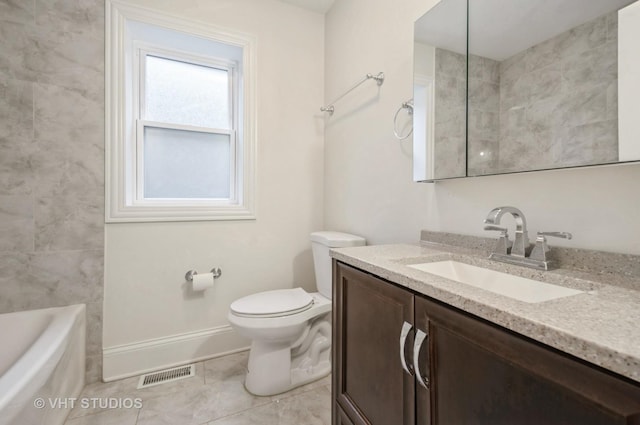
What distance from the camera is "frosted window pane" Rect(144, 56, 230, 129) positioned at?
1.94 m

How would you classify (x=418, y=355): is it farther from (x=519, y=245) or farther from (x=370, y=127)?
(x=370, y=127)

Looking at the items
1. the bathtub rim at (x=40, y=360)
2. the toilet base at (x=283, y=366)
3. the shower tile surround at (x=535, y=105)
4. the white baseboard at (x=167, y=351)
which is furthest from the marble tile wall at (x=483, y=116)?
the white baseboard at (x=167, y=351)

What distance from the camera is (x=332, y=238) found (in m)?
1.72

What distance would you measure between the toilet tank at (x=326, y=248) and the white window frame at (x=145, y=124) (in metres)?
0.54

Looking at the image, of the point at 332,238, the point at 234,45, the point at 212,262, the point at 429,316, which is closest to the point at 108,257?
the point at 212,262

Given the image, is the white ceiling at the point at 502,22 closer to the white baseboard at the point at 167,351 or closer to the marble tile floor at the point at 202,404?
the marble tile floor at the point at 202,404

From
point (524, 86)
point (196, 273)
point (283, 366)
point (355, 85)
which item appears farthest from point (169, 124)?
point (524, 86)

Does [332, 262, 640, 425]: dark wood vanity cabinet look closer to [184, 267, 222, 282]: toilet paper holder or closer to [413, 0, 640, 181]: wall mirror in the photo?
[413, 0, 640, 181]: wall mirror

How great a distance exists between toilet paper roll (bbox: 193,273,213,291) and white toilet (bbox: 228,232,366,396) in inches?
12.4

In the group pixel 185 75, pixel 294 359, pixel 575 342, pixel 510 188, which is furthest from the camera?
pixel 185 75

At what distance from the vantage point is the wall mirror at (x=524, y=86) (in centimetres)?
74

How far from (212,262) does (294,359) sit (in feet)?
2.65

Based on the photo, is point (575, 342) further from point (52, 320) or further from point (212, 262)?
point (52, 320)

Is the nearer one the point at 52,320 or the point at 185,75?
the point at 52,320
